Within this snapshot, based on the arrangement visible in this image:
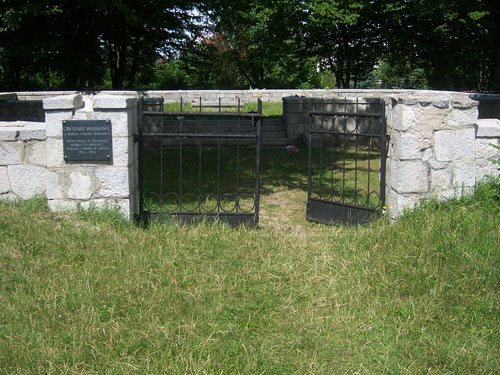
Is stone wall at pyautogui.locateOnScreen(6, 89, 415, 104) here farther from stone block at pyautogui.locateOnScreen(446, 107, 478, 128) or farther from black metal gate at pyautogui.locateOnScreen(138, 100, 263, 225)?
stone block at pyautogui.locateOnScreen(446, 107, 478, 128)

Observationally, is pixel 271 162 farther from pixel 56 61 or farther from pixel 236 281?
pixel 56 61

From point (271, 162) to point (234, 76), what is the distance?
994 inches

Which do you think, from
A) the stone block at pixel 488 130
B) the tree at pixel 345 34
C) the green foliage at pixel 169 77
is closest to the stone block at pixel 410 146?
the stone block at pixel 488 130

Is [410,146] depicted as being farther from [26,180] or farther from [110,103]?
[26,180]

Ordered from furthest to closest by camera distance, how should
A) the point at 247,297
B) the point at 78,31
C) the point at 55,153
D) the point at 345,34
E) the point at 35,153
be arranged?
the point at 345,34 < the point at 78,31 < the point at 35,153 < the point at 55,153 < the point at 247,297

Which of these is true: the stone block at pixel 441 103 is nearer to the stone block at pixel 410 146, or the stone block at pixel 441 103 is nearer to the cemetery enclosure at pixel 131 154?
the cemetery enclosure at pixel 131 154

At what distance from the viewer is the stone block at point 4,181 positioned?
20.1 ft

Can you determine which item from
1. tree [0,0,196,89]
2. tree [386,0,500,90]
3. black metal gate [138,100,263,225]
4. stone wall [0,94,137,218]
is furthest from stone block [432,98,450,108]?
tree [386,0,500,90]

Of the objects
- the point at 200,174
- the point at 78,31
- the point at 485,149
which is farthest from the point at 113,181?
the point at 78,31

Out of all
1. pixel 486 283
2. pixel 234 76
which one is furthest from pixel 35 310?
pixel 234 76

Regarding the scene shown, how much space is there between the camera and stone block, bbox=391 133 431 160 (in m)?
5.86

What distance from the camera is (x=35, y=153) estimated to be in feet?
20.1

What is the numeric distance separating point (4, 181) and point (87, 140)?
1222 millimetres

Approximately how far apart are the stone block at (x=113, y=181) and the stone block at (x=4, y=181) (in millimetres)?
1143
